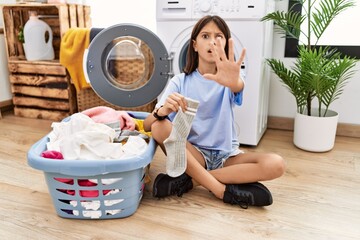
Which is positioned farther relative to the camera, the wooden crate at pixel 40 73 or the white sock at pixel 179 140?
the wooden crate at pixel 40 73

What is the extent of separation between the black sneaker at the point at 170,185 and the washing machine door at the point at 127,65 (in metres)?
0.56

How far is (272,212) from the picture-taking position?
125cm

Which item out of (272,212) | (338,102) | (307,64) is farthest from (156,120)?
(338,102)

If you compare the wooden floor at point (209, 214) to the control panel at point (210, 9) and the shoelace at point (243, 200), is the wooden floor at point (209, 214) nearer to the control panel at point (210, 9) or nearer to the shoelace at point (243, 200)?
the shoelace at point (243, 200)

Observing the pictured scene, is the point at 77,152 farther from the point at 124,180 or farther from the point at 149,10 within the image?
the point at 149,10

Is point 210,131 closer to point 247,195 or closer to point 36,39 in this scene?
point 247,195

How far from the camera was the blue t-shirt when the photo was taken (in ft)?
4.46

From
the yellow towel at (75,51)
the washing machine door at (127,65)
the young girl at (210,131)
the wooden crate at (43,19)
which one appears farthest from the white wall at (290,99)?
the wooden crate at (43,19)

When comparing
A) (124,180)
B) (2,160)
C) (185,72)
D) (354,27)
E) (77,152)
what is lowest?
(2,160)

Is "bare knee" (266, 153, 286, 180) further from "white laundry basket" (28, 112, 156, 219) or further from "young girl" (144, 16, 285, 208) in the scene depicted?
"white laundry basket" (28, 112, 156, 219)

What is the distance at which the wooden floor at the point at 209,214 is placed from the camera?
111 centimetres

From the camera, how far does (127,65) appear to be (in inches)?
75.2

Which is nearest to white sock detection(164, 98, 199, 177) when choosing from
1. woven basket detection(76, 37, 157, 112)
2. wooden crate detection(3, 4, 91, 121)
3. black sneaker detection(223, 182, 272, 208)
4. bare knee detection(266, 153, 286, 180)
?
black sneaker detection(223, 182, 272, 208)

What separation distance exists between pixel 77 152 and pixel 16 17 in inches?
72.5
